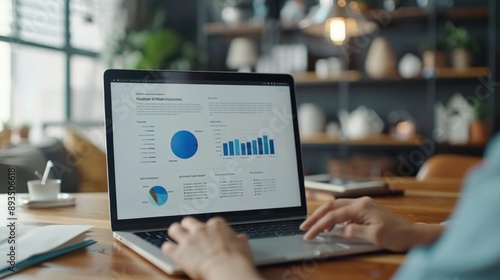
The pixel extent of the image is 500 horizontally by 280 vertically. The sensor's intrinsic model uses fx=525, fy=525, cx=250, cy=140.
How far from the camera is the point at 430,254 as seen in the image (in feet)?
1.46

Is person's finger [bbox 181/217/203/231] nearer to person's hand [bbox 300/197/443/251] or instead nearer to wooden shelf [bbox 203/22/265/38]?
person's hand [bbox 300/197/443/251]

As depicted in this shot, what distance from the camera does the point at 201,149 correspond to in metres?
1.08

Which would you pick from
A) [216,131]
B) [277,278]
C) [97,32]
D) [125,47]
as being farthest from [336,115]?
[277,278]

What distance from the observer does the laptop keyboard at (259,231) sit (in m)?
0.92

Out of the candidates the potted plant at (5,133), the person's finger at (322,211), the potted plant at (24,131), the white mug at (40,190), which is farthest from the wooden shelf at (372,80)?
the person's finger at (322,211)

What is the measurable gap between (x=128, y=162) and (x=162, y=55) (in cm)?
410

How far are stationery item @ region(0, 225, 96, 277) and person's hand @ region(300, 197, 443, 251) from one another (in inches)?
15.5

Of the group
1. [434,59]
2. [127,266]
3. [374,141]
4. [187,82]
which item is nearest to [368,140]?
[374,141]

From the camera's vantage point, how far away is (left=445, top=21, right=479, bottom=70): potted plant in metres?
4.01

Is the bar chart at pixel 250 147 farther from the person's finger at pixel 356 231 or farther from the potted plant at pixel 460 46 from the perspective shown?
the potted plant at pixel 460 46

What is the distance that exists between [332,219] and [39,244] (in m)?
0.48

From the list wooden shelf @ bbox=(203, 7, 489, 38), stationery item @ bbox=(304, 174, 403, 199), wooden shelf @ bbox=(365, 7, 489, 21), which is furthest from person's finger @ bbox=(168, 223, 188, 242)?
wooden shelf @ bbox=(365, 7, 489, 21)

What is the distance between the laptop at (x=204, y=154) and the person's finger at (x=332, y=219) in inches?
0.9

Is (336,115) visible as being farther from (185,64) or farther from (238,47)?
(185,64)
